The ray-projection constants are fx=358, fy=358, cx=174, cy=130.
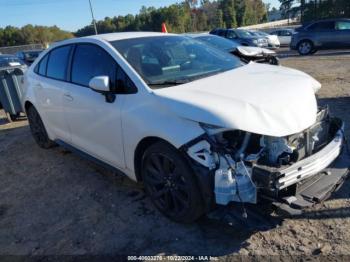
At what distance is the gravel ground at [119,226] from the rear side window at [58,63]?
1332mm

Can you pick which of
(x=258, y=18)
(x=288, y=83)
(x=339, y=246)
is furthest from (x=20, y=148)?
(x=258, y=18)

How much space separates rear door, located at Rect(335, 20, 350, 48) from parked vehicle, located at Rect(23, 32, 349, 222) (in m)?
15.8

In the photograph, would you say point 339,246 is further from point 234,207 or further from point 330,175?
point 234,207

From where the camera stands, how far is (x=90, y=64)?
4125mm

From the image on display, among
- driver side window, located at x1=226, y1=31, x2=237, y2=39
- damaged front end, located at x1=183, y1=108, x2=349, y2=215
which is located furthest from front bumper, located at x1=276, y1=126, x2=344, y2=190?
driver side window, located at x1=226, y1=31, x2=237, y2=39

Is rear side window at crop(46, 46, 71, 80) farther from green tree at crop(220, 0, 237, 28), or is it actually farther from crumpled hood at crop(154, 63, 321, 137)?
green tree at crop(220, 0, 237, 28)

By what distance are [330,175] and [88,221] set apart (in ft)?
7.89

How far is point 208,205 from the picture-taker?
9.86 feet

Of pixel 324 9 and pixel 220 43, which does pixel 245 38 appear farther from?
pixel 324 9

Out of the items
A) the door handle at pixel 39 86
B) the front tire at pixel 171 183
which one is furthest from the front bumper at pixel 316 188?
the door handle at pixel 39 86

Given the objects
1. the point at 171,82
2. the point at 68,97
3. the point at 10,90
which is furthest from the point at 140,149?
the point at 10,90

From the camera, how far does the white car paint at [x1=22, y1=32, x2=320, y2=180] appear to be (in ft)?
9.35

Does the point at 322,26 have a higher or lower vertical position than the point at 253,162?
lower

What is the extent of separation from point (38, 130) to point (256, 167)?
4.25 meters
